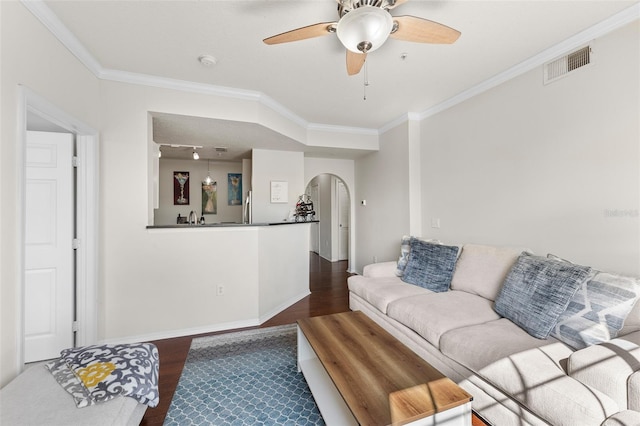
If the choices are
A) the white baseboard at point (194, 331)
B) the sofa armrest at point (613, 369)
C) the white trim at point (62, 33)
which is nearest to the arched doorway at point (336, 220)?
the white baseboard at point (194, 331)

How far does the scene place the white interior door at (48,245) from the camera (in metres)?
2.22

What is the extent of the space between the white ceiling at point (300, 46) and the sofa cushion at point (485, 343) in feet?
7.18

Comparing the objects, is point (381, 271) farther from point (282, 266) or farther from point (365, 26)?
point (365, 26)

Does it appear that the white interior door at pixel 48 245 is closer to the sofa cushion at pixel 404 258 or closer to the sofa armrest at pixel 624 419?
the sofa cushion at pixel 404 258

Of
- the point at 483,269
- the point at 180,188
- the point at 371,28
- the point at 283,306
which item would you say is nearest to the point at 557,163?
the point at 483,269

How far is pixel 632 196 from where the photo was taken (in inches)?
72.2

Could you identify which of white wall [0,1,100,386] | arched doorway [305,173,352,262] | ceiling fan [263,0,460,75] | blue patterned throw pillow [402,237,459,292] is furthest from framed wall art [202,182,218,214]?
ceiling fan [263,0,460,75]

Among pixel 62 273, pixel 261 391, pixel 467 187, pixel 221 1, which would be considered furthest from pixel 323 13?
pixel 62 273

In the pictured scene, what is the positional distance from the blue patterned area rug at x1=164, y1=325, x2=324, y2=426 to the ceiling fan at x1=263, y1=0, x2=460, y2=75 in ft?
7.35

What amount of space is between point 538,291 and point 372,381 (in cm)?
133

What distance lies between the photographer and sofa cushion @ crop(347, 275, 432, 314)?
101 inches

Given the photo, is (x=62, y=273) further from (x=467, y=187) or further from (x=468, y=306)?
(x=467, y=187)

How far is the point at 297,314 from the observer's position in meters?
3.31

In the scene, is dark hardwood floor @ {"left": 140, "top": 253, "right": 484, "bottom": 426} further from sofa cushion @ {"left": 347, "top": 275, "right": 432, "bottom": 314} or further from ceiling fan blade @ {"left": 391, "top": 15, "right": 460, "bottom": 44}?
ceiling fan blade @ {"left": 391, "top": 15, "right": 460, "bottom": 44}
